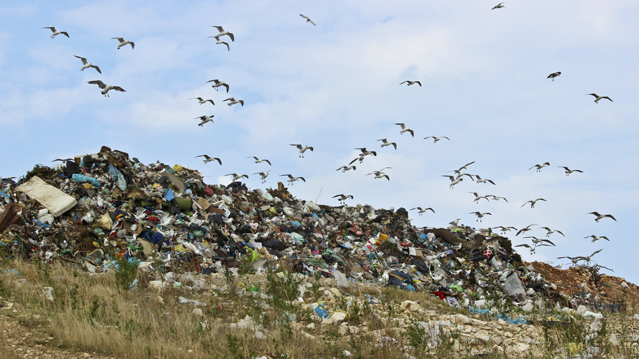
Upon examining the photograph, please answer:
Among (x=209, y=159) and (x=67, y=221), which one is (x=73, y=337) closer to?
(x=67, y=221)

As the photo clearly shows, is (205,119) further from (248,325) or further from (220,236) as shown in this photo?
(248,325)

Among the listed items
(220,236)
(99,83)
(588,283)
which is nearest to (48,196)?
(99,83)

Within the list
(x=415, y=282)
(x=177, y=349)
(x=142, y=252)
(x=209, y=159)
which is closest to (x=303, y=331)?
(x=177, y=349)

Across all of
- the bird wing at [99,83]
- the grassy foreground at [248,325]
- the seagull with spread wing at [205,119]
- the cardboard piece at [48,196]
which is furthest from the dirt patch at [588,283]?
the bird wing at [99,83]

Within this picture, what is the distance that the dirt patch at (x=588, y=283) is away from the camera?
13.4 m

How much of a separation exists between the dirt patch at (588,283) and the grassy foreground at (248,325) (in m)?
7.52

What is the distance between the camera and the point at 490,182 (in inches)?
629

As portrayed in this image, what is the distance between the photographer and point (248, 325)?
513 centimetres

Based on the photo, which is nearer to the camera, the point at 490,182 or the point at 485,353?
the point at 485,353

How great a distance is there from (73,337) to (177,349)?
0.96m

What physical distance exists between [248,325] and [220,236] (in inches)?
208

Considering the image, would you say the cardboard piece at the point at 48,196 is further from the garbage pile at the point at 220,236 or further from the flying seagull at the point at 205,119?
the flying seagull at the point at 205,119

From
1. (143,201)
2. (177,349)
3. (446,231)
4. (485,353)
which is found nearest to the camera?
(177,349)

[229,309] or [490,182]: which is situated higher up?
[490,182]
